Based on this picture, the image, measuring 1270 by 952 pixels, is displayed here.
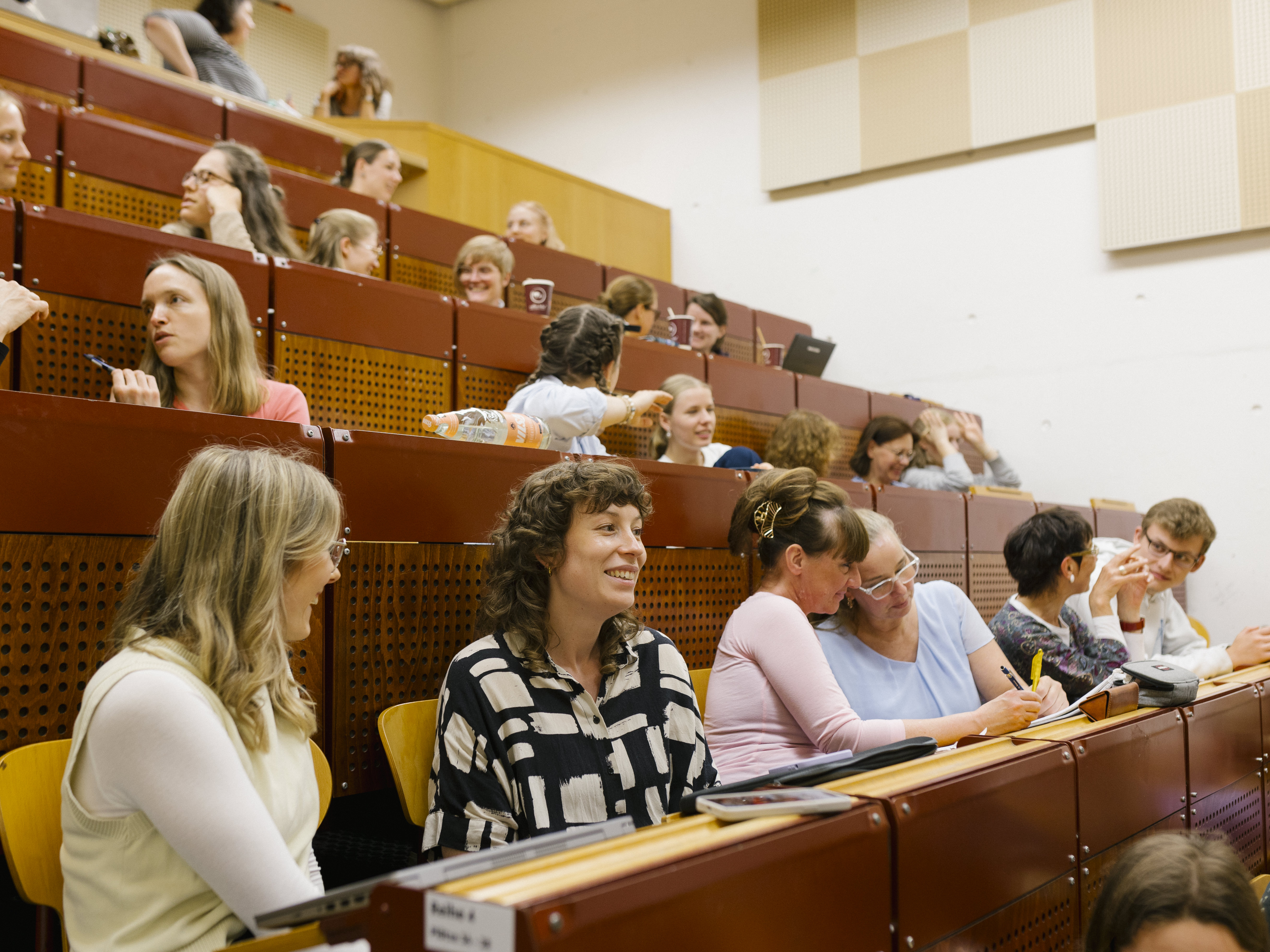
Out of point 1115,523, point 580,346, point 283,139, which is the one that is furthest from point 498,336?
point 1115,523

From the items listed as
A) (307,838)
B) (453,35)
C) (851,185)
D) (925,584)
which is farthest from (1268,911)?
(453,35)

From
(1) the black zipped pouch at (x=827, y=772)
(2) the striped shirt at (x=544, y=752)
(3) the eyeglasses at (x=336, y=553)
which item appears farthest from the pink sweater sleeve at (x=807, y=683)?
(3) the eyeglasses at (x=336, y=553)

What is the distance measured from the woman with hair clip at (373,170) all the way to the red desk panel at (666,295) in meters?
1.22

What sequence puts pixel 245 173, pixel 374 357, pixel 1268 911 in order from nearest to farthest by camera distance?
pixel 1268 911 → pixel 374 357 → pixel 245 173

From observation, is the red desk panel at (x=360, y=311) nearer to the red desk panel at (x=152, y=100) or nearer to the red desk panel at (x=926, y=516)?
the red desk panel at (x=926, y=516)

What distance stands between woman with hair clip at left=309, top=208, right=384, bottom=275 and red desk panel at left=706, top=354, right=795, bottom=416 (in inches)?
52.9

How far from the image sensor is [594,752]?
5.32 ft

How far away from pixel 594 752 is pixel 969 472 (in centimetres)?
368

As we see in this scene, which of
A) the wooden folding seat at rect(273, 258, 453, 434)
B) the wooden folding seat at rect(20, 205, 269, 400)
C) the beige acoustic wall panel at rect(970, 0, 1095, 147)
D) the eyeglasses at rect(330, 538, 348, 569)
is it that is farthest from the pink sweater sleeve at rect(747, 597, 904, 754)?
the beige acoustic wall panel at rect(970, 0, 1095, 147)

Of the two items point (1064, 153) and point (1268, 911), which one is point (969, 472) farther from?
point (1268, 911)

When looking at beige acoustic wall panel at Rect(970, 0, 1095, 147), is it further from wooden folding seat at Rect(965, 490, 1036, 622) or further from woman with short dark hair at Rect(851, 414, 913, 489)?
wooden folding seat at Rect(965, 490, 1036, 622)

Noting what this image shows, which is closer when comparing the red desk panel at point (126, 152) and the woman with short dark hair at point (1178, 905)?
the woman with short dark hair at point (1178, 905)

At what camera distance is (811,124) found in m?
6.54

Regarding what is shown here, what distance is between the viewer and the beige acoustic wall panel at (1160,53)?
5301mm
